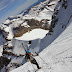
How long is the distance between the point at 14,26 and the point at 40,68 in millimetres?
39373

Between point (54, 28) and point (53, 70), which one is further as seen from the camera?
point (54, 28)

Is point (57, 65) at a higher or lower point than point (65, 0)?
lower

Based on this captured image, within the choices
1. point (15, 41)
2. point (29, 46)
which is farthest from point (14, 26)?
point (29, 46)

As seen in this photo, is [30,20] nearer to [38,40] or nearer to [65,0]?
[38,40]

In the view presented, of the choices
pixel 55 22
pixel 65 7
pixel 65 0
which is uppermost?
pixel 65 0

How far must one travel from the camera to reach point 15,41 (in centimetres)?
2814

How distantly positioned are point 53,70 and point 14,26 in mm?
40333

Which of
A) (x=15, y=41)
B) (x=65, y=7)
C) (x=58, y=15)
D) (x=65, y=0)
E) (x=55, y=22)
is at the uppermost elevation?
(x=65, y=0)

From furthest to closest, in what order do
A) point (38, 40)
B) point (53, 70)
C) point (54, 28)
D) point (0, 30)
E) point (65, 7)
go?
point (0, 30)
point (38, 40)
point (54, 28)
point (65, 7)
point (53, 70)

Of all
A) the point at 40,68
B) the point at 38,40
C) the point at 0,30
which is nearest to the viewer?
the point at 40,68

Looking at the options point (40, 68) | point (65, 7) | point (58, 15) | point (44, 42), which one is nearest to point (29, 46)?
point (44, 42)

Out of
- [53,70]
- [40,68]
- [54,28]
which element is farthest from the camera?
[54,28]

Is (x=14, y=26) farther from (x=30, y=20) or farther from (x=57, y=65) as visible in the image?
(x=57, y=65)

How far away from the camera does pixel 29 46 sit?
24.6 m
